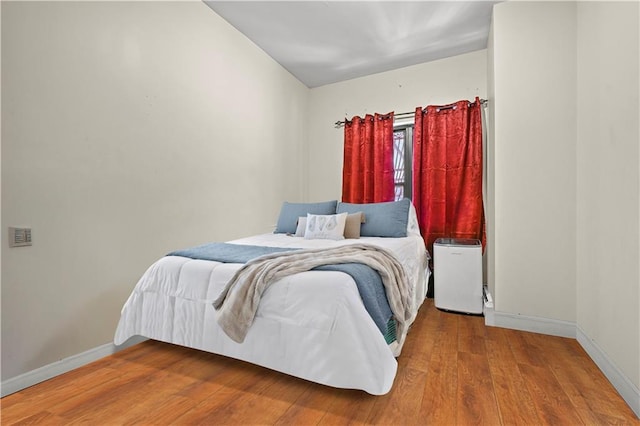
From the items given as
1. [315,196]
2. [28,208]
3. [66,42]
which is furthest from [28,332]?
[315,196]

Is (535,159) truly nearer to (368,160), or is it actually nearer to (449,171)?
(449,171)

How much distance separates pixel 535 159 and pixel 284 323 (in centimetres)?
221

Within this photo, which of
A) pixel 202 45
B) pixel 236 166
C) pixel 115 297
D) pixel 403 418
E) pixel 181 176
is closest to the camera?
pixel 403 418

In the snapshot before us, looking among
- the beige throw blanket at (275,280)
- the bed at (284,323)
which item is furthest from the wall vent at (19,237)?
the beige throw blanket at (275,280)

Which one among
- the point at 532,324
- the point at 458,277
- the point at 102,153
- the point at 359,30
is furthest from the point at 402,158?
the point at 102,153

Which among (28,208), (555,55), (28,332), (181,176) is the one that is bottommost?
(28,332)

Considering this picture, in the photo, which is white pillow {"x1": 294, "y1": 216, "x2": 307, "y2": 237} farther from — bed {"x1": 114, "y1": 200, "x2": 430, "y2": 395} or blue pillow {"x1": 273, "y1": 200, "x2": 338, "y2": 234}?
bed {"x1": 114, "y1": 200, "x2": 430, "y2": 395}

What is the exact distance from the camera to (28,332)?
166 cm

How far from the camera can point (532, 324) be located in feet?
7.76

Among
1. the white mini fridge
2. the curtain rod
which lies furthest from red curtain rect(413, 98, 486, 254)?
the white mini fridge

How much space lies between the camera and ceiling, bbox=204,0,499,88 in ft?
8.84

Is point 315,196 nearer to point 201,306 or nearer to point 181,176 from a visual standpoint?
point 181,176

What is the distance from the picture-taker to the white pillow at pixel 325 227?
9.41ft

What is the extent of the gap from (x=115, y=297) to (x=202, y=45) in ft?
7.17
